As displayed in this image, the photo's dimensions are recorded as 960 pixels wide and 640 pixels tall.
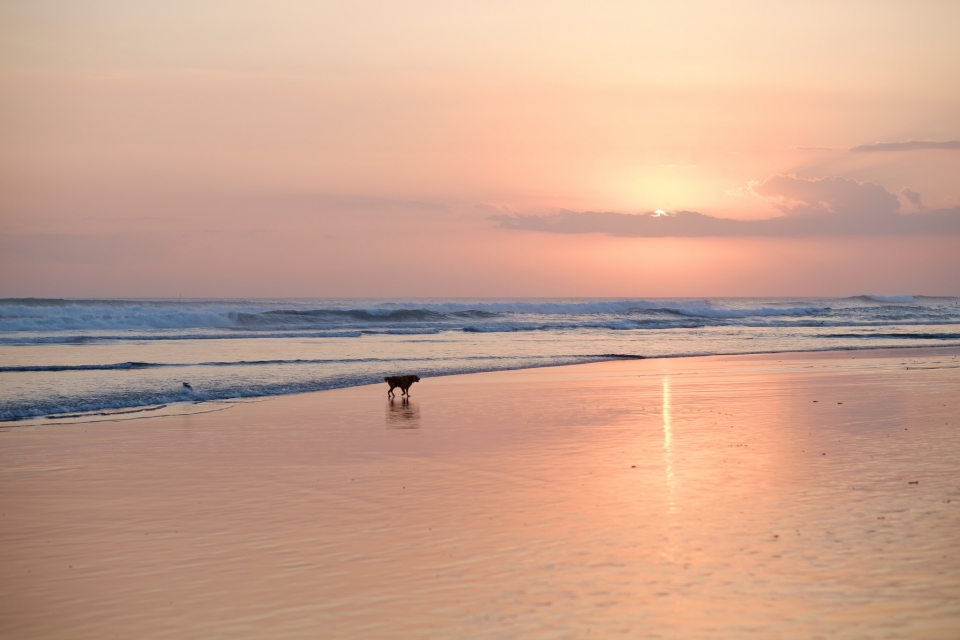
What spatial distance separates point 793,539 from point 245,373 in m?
17.0

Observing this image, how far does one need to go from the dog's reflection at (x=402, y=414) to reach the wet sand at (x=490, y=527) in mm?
208

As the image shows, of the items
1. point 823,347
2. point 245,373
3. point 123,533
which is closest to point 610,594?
point 123,533

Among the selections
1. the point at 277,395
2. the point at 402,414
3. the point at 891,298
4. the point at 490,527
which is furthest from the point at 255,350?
the point at 891,298

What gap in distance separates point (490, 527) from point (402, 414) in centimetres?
752

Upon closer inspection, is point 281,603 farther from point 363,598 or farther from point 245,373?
point 245,373

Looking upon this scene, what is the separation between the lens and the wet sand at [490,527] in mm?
5000

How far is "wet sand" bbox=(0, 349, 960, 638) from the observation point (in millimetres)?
5000

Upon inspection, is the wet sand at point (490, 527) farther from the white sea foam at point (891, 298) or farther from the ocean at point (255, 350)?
the white sea foam at point (891, 298)

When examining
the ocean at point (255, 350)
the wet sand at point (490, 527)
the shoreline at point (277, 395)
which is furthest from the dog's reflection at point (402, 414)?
the ocean at point (255, 350)

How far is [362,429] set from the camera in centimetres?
1256

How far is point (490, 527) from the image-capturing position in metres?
6.83

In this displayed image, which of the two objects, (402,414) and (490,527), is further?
(402,414)

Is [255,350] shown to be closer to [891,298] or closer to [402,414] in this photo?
[402,414]

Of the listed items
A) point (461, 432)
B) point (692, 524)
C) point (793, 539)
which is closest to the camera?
point (793, 539)
